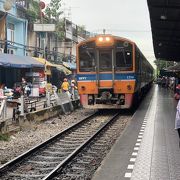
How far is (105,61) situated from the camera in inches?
842

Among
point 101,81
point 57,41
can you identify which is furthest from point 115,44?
point 57,41

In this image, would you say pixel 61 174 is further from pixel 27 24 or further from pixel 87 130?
pixel 27 24

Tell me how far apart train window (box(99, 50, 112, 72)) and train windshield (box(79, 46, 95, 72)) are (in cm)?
35

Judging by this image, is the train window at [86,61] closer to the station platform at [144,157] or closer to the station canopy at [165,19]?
the station canopy at [165,19]

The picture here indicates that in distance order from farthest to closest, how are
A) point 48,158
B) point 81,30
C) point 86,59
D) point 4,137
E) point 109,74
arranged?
point 81,30
point 86,59
point 109,74
point 4,137
point 48,158

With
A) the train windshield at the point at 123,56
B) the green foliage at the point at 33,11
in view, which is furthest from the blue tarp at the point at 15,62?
the train windshield at the point at 123,56

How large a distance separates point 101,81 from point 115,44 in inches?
66.7

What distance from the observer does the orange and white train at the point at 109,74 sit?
21.2 m

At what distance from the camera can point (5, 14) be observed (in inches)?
1273

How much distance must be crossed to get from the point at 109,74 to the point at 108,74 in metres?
0.04

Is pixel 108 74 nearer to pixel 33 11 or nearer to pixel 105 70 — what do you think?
pixel 105 70

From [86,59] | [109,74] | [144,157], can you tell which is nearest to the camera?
[144,157]

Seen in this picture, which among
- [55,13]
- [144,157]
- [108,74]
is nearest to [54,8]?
[55,13]

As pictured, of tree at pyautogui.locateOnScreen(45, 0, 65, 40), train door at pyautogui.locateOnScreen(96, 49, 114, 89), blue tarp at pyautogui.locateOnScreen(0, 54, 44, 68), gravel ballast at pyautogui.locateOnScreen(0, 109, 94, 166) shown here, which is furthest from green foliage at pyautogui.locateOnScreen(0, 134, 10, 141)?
tree at pyautogui.locateOnScreen(45, 0, 65, 40)
